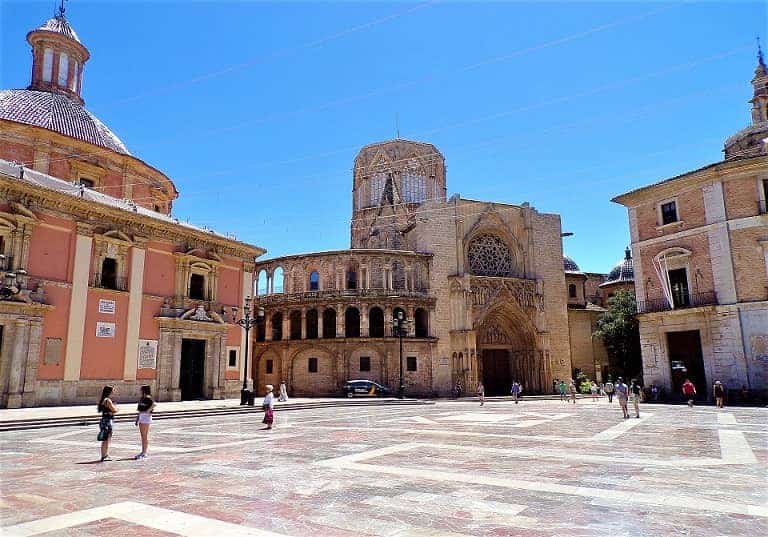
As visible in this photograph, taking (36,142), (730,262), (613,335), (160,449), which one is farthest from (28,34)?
(613,335)

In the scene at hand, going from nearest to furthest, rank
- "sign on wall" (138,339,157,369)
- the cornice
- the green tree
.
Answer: the cornice
"sign on wall" (138,339,157,369)
the green tree

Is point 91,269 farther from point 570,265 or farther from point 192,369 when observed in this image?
point 570,265

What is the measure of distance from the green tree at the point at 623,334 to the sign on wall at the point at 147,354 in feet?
112

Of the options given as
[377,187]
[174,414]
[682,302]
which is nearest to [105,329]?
[174,414]

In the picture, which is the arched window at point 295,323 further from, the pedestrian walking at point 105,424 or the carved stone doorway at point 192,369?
the pedestrian walking at point 105,424

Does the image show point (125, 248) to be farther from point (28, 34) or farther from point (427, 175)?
point (427, 175)

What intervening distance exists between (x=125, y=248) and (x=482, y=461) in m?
20.2

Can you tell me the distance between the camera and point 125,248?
23641 millimetres

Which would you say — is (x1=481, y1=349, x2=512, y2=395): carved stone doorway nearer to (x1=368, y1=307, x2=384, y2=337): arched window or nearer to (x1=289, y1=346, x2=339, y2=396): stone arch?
(x1=368, y1=307, x2=384, y2=337): arched window

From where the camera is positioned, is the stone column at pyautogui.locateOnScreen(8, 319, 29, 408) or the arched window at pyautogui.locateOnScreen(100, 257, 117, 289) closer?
the stone column at pyautogui.locateOnScreen(8, 319, 29, 408)

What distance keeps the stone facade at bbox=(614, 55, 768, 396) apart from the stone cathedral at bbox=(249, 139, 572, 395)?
473 inches

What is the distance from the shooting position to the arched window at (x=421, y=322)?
125 ft

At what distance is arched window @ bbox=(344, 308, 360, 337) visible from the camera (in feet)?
122

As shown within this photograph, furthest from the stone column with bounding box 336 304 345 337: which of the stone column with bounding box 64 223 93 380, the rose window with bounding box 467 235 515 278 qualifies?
the stone column with bounding box 64 223 93 380
